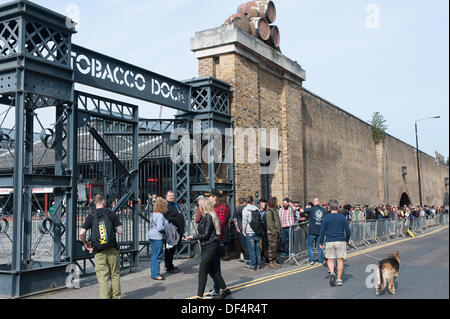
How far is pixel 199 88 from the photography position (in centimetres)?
1191

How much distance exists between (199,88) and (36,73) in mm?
5145

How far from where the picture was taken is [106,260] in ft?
21.5

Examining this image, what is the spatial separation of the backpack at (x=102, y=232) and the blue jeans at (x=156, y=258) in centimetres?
230

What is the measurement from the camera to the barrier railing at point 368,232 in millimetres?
11594

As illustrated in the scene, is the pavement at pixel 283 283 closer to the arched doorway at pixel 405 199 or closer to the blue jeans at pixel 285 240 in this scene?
the blue jeans at pixel 285 240

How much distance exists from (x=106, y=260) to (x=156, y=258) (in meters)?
2.36

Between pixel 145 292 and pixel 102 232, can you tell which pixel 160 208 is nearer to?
pixel 145 292

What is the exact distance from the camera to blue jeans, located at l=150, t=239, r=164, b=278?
8.75 meters

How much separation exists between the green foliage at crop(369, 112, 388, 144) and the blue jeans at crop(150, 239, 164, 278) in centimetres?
2389

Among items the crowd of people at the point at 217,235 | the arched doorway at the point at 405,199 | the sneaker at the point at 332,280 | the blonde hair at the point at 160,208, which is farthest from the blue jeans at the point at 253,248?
the arched doorway at the point at 405,199

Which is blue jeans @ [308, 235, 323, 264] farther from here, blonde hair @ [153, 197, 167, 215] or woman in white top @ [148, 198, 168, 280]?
blonde hair @ [153, 197, 167, 215]

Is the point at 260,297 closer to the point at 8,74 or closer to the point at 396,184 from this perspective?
the point at 8,74

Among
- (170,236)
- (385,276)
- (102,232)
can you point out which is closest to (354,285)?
(385,276)
